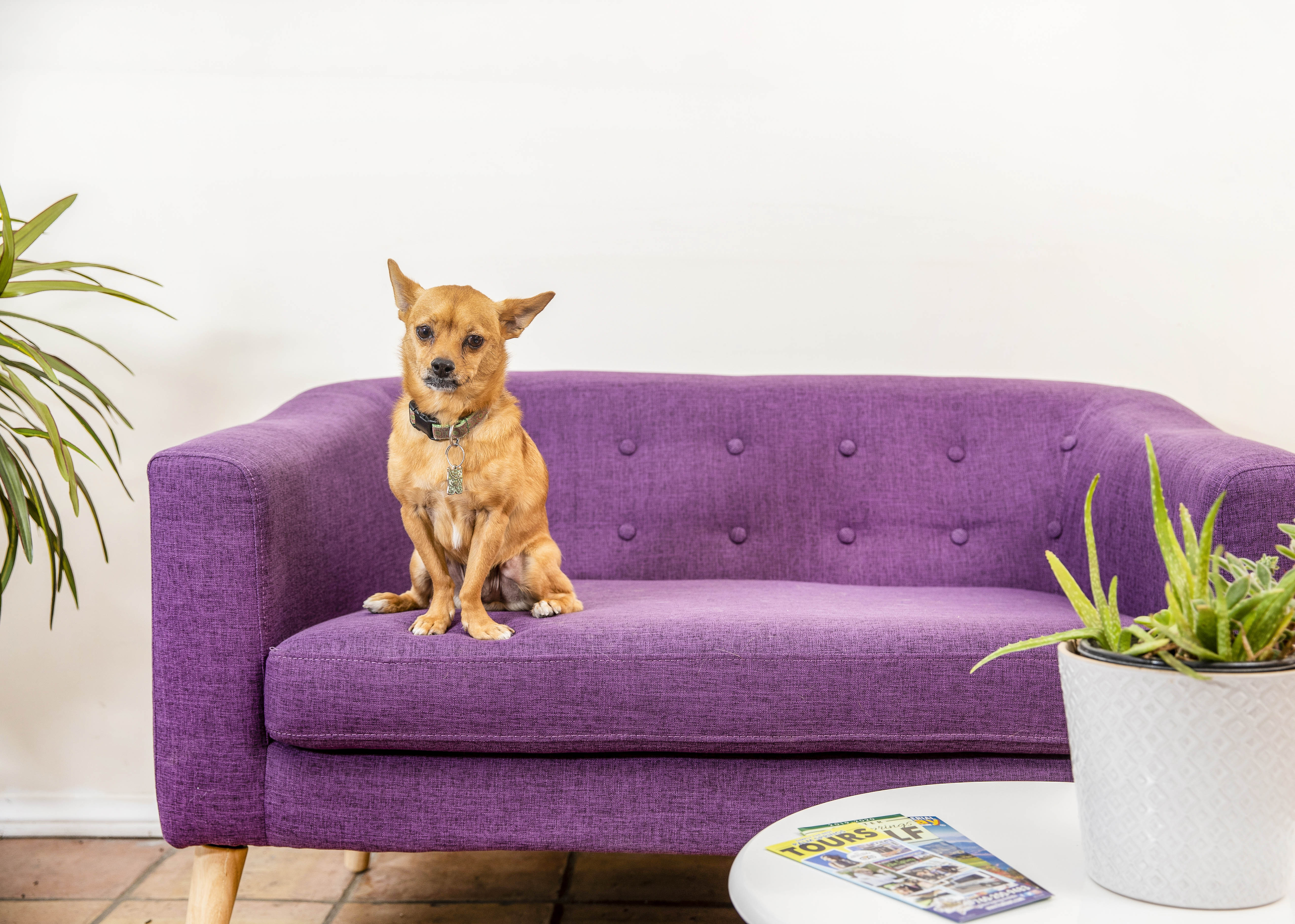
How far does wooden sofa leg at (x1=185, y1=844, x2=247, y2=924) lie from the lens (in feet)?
4.80

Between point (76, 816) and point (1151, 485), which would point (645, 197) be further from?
point (76, 816)

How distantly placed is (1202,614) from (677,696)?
816mm

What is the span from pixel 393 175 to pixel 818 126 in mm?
1070

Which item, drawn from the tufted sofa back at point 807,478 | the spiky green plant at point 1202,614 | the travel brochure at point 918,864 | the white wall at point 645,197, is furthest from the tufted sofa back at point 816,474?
the spiky green plant at point 1202,614

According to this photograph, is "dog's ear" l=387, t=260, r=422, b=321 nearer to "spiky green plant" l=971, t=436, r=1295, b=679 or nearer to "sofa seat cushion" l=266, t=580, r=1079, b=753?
"sofa seat cushion" l=266, t=580, r=1079, b=753

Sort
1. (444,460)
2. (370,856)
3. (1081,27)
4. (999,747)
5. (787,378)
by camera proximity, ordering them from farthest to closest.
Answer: (1081,27), (787,378), (370,856), (444,460), (999,747)

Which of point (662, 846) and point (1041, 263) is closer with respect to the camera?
point (662, 846)

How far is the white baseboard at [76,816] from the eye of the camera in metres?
2.30

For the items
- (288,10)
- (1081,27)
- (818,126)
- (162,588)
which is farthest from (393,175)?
(1081,27)

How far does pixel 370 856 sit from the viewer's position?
2.05 m

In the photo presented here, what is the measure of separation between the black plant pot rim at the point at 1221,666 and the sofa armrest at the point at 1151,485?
52cm

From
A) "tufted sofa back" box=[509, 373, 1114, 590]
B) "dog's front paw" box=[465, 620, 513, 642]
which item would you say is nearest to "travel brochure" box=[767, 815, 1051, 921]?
"dog's front paw" box=[465, 620, 513, 642]

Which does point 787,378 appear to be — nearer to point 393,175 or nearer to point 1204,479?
point 1204,479

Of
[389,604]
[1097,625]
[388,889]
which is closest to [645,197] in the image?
[389,604]
